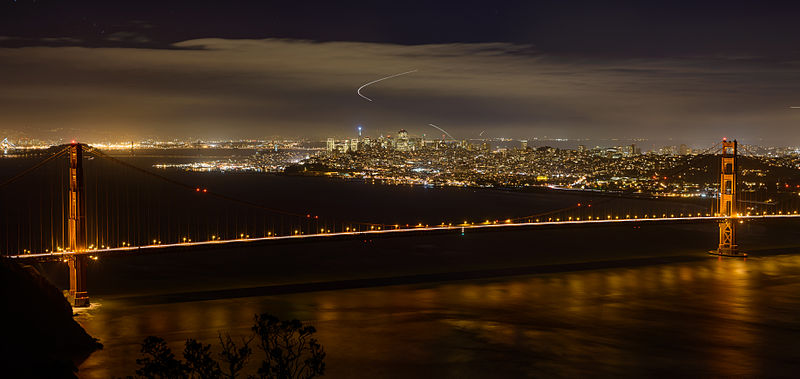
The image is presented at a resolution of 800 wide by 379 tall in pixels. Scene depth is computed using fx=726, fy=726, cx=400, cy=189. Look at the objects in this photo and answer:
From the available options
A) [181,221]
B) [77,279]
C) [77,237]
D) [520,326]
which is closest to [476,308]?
[520,326]

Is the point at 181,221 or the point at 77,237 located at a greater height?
the point at 77,237

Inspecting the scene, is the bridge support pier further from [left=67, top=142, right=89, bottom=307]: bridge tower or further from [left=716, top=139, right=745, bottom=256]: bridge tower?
[left=716, top=139, right=745, bottom=256]: bridge tower

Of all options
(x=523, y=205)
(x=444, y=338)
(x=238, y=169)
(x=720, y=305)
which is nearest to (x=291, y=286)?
(x=444, y=338)

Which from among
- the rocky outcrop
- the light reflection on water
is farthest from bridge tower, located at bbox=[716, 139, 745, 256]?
the rocky outcrop

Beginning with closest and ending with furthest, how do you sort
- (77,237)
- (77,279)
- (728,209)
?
(77,279)
(77,237)
(728,209)

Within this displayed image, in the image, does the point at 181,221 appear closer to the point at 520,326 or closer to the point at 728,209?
the point at 728,209

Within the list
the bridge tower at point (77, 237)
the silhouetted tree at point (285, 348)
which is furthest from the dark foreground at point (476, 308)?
the silhouetted tree at point (285, 348)
